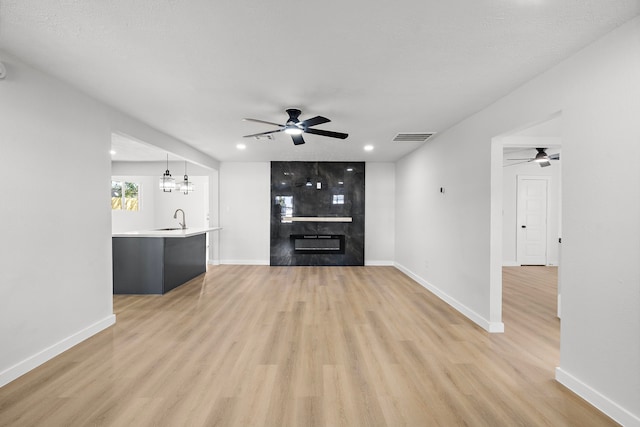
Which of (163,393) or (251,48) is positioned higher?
(251,48)

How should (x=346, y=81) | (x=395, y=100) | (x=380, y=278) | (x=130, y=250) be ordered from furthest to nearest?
(x=380, y=278) → (x=130, y=250) → (x=395, y=100) → (x=346, y=81)

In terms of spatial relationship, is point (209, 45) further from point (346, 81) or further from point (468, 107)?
point (468, 107)

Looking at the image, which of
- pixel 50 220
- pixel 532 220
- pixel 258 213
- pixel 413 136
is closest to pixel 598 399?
pixel 413 136

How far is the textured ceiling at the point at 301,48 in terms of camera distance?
5.39ft

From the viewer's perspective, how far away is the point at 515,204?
22.1ft

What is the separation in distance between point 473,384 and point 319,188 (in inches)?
202

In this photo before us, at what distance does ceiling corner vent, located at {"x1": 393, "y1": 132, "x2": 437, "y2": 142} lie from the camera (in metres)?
4.29

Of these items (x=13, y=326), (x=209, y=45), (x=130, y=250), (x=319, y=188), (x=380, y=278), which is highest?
(x=209, y=45)

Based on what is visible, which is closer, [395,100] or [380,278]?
[395,100]

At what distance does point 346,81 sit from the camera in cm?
255

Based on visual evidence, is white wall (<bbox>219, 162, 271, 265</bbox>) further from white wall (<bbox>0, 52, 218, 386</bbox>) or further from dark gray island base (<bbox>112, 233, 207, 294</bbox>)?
white wall (<bbox>0, 52, 218, 386</bbox>)

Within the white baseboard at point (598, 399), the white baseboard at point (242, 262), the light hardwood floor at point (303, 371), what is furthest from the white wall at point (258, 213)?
the white baseboard at point (598, 399)

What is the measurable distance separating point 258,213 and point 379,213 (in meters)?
2.96

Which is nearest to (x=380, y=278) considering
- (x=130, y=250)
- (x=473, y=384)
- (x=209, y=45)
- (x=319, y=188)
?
(x=319, y=188)
